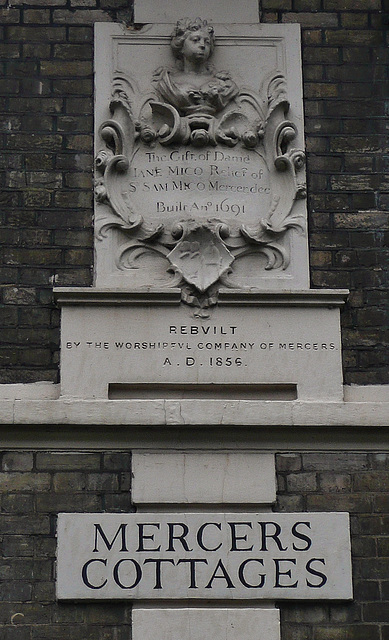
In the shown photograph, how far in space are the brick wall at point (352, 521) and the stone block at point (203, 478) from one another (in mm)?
122

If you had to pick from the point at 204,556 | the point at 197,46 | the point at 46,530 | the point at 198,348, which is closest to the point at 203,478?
the point at 204,556

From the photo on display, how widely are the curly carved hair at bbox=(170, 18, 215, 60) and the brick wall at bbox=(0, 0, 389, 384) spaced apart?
378 millimetres

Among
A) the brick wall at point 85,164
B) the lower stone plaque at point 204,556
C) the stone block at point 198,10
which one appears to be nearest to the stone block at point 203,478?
the lower stone plaque at point 204,556

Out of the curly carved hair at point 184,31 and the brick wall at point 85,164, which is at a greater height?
the curly carved hair at point 184,31

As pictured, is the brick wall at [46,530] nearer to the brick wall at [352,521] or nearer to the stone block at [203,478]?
the stone block at [203,478]

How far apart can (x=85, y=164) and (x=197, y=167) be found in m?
0.69

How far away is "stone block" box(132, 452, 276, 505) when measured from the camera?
26.7 ft

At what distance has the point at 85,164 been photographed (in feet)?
29.3

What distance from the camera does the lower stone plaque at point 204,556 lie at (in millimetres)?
7945

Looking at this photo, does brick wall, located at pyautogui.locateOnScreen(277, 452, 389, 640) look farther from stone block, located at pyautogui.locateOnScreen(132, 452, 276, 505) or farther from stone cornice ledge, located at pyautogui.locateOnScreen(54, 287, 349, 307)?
stone cornice ledge, located at pyautogui.locateOnScreen(54, 287, 349, 307)

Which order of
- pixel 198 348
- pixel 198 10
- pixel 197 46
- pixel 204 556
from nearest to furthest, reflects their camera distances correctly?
1. pixel 204 556
2. pixel 198 348
3. pixel 197 46
4. pixel 198 10

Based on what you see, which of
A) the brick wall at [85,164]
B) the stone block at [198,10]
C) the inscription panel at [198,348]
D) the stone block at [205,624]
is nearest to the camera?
the stone block at [205,624]

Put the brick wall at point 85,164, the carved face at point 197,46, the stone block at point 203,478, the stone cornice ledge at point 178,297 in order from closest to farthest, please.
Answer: the stone block at point 203,478 < the stone cornice ledge at point 178,297 < the brick wall at point 85,164 < the carved face at point 197,46

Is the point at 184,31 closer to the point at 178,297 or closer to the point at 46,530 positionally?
the point at 178,297
